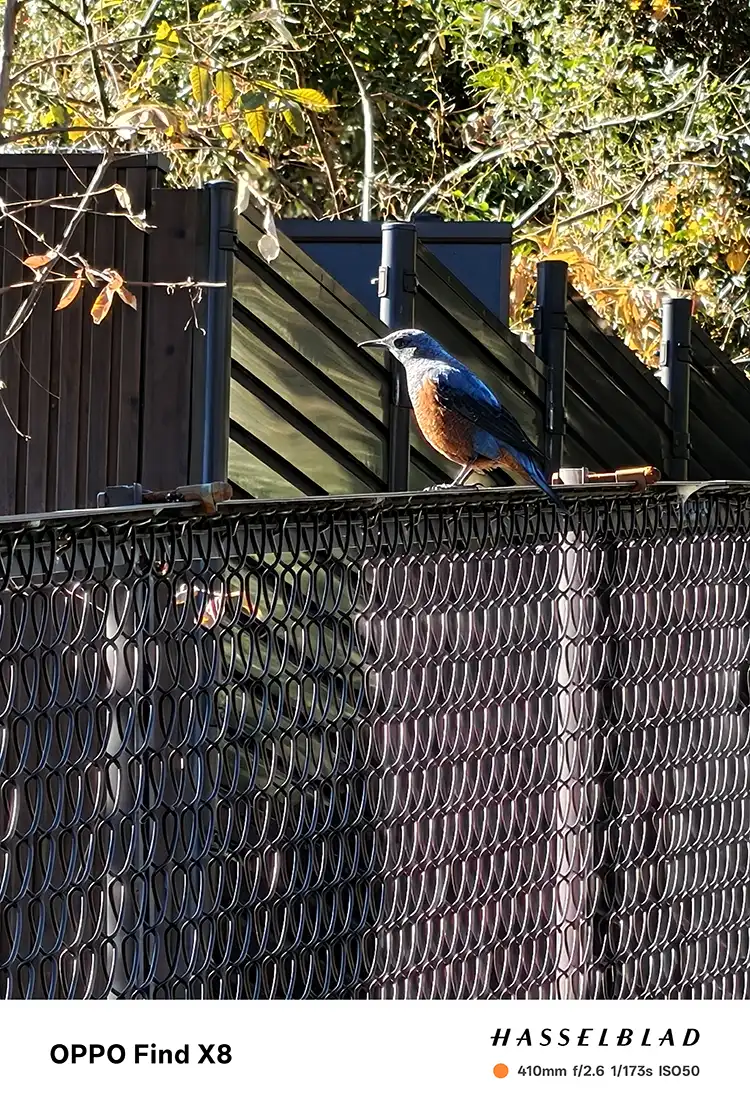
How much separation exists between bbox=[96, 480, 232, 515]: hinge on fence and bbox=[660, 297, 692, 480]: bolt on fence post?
225 inches

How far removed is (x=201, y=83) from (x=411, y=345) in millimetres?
1071

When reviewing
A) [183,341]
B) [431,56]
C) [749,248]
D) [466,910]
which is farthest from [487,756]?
[431,56]

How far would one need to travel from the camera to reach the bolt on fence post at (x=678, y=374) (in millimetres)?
7500

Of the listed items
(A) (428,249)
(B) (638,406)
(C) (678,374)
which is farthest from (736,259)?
(A) (428,249)

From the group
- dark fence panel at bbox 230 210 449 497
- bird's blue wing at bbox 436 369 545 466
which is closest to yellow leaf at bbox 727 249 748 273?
dark fence panel at bbox 230 210 449 497

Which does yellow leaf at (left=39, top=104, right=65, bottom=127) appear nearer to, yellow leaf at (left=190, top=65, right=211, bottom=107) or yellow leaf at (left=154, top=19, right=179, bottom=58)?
yellow leaf at (left=154, top=19, right=179, bottom=58)

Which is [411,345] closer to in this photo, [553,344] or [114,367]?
[114,367]

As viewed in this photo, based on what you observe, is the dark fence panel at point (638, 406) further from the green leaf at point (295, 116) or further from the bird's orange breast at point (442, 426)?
the bird's orange breast at point (442, 426)

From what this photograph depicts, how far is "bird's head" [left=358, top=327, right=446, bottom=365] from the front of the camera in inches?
194

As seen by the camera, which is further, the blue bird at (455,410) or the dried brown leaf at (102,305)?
the blue bird at (455,410)

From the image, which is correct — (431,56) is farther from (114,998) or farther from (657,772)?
(114,998)

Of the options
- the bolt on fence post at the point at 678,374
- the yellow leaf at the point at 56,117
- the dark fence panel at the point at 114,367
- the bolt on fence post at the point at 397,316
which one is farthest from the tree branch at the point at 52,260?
the bolt on fence post at the point at 678,374

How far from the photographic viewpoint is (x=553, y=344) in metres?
6.45

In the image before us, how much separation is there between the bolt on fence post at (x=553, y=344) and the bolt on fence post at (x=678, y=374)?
121 centimetres
